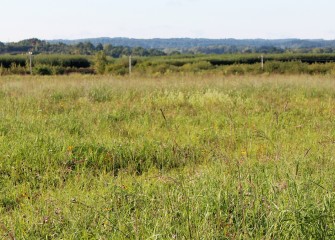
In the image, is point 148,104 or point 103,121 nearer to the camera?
point 103,121

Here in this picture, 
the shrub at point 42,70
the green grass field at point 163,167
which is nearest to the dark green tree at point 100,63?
the shrub at point 42,70

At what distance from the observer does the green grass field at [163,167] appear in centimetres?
263

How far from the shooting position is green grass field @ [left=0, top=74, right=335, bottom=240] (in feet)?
8.64

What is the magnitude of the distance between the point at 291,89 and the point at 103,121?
21.1 ft

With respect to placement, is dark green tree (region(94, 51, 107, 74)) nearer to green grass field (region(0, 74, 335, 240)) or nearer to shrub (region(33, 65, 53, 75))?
shrub (region(33, 65, 53, 75))

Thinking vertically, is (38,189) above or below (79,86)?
below

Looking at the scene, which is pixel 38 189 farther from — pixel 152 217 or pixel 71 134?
pixel 71 134

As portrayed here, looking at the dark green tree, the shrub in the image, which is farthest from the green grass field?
the dark green tree

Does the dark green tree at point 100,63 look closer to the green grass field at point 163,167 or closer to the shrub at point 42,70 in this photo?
the shrub at point 42,70

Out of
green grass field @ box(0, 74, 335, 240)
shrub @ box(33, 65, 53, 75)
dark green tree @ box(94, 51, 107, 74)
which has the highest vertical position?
dark green tree @ box(94, 51, 107, 74)

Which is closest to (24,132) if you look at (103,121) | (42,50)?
(103,121)

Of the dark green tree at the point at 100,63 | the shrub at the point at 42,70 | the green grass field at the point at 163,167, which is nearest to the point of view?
the green grass field at the point at 163,167

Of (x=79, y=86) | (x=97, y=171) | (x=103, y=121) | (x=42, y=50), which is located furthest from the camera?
(x=42, y=50)

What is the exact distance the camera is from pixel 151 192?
3.44 meters
